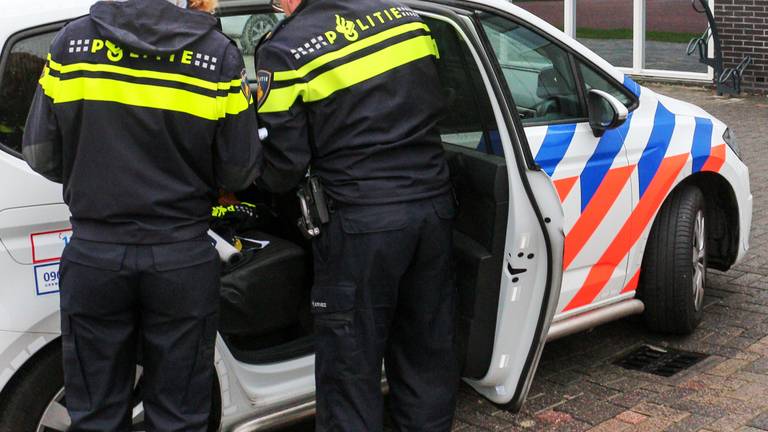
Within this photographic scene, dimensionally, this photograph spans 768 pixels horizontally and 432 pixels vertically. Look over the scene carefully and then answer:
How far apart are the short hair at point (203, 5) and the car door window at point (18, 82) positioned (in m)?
0.53

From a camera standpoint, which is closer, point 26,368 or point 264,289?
point 26,368

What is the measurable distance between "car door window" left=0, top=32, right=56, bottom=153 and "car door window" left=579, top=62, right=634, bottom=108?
89.7 inches

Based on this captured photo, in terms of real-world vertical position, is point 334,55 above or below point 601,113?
above

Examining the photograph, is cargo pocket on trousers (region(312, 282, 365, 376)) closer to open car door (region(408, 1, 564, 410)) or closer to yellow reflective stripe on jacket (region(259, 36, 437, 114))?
open car door (region(408, 1, 564, 410))

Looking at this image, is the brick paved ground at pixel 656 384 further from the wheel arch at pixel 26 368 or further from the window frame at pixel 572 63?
the wheel arch at pixel 26 368

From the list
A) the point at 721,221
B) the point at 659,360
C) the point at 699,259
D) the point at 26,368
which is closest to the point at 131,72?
the point at 26,368

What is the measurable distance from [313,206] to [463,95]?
0.79 meters

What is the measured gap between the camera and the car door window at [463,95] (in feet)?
12.9

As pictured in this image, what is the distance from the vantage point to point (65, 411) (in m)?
3.50

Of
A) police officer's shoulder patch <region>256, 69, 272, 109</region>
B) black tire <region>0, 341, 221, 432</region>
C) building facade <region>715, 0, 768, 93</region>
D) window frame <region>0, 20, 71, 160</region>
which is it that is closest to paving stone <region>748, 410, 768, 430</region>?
police officer's shoulder patch <region>256, 69, 272, 109</region>

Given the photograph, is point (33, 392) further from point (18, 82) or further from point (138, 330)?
point (18, 82)

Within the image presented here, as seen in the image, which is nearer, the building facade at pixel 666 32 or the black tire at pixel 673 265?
the black tire at pixel 673 265

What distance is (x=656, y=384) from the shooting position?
4809 millimetres

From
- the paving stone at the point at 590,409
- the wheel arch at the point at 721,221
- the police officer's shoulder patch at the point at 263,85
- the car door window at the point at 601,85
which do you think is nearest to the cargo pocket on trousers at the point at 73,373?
the police officer's shoulder patch at the point at 263,85
